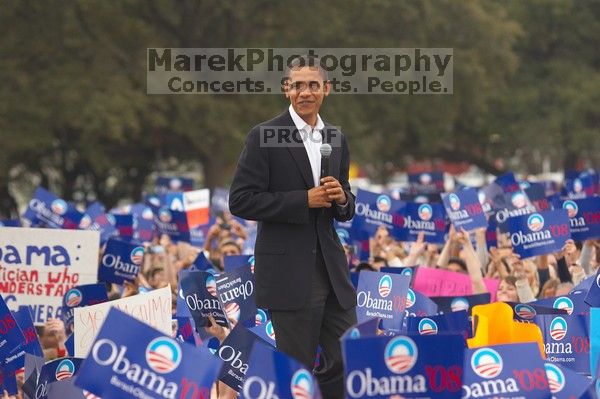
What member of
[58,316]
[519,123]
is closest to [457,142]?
[519,123]

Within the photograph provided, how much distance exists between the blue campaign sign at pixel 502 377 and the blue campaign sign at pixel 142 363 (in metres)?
1.04

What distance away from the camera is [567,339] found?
7797 millimetres

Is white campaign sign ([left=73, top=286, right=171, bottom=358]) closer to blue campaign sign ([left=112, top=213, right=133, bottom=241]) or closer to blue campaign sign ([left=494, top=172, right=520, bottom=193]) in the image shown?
blue campaign sign ([left=494, top=172, right=520, bottom=193])

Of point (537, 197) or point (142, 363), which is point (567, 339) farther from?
point (537, 197)

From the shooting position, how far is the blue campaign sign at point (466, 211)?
1368cm

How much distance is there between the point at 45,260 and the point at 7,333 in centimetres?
407

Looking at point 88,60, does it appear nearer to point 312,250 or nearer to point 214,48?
point 214,48

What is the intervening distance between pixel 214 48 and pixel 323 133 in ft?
93.2

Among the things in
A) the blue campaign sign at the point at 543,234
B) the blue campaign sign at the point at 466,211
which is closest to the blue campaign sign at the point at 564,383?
the blue campaign sign at the point at 543,234

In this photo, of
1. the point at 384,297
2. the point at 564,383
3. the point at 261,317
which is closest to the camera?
the point at 564,383

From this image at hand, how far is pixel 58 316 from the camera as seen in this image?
1146cm

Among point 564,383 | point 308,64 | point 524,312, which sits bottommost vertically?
point 564,383

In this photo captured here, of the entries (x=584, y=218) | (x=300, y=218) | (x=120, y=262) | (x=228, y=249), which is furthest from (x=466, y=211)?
(x=300, y=218)

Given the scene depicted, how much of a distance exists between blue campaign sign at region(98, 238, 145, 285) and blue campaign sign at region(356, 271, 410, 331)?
382 cm
